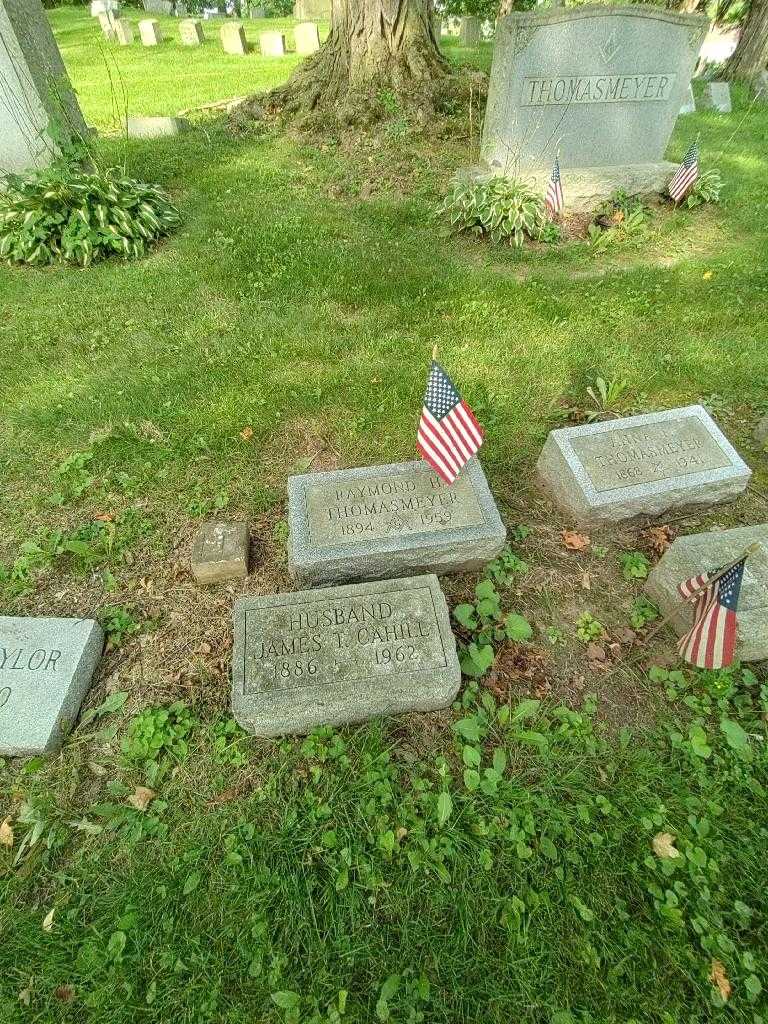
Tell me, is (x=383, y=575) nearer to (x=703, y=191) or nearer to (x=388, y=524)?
(x=388, y=524)

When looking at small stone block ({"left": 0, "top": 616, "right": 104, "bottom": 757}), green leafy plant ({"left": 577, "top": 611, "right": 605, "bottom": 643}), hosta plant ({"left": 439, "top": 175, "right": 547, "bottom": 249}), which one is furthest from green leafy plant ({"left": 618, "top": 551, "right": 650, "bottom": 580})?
hosta plant ({"left": 439, "top": 175, "right": 547, "bottom": 249})

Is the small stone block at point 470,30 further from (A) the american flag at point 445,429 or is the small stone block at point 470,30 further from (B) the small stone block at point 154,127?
(A) the american flag at point 445,429

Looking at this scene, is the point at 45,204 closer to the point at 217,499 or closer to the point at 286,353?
the point at 286,353

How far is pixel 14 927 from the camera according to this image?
7.43 feet

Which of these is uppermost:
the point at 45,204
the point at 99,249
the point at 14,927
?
the point at 45,204

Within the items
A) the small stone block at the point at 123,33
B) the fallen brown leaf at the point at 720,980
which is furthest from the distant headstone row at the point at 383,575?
the small stone block at the point at 123,33

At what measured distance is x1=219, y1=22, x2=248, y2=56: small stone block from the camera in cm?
1532

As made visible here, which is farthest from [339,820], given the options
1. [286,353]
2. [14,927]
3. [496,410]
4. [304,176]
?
[304,176]

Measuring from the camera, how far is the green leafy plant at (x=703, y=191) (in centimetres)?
720

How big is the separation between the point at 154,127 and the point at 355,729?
34.6 feet

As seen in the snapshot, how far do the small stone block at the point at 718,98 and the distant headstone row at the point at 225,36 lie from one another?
33.4 feet

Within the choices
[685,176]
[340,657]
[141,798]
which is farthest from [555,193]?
[141,798]

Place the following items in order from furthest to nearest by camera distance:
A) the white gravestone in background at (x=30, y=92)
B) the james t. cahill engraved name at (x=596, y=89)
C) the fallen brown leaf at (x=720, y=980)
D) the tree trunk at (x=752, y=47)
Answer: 1. the tree trunk at (x=752, y=47)
2. the james t. cahill engraved name at (x=596, y=89)
3. the white gravestone in background at (x=30, y=92)
4. the fallen brown leaf at (x=720, y=980)

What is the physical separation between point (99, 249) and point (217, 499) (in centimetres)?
435
